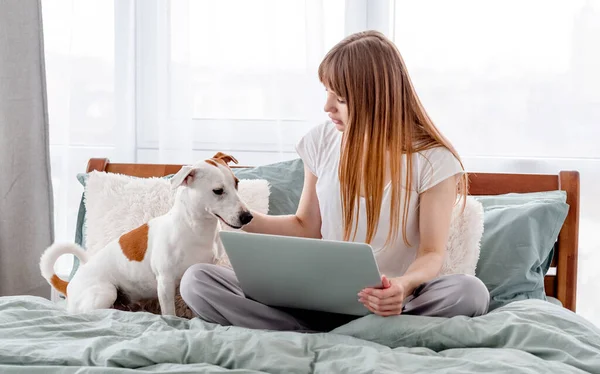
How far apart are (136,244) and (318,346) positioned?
27.5 inches

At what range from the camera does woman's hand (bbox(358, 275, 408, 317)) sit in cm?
146

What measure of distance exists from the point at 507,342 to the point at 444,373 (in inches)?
9.1

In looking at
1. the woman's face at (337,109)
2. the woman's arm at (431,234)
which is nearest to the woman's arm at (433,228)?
the woman's arm at (431,234)

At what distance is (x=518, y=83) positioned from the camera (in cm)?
250

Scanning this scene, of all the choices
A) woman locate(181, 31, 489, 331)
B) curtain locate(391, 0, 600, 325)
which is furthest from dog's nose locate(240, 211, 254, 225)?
curtain locate(391, 0, 600, 325)

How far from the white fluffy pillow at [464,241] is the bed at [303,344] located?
0.94 feet

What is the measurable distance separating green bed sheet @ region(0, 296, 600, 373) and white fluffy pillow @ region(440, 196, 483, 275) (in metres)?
0.36

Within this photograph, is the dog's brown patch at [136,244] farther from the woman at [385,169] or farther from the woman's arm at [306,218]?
the woman's arm at [306,218]

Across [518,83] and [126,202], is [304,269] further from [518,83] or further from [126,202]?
[518,83]

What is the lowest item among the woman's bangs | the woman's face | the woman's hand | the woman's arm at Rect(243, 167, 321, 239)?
the woman's hand

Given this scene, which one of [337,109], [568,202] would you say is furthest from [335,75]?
[568,202]

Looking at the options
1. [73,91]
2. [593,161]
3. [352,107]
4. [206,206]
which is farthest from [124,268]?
[593,161]

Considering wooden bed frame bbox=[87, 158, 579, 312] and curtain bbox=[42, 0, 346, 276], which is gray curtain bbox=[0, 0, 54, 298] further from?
wooden bed frame bbox=[87, 158, 579, 312]

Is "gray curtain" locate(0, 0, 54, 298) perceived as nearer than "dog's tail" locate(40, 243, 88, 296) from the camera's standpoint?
No
